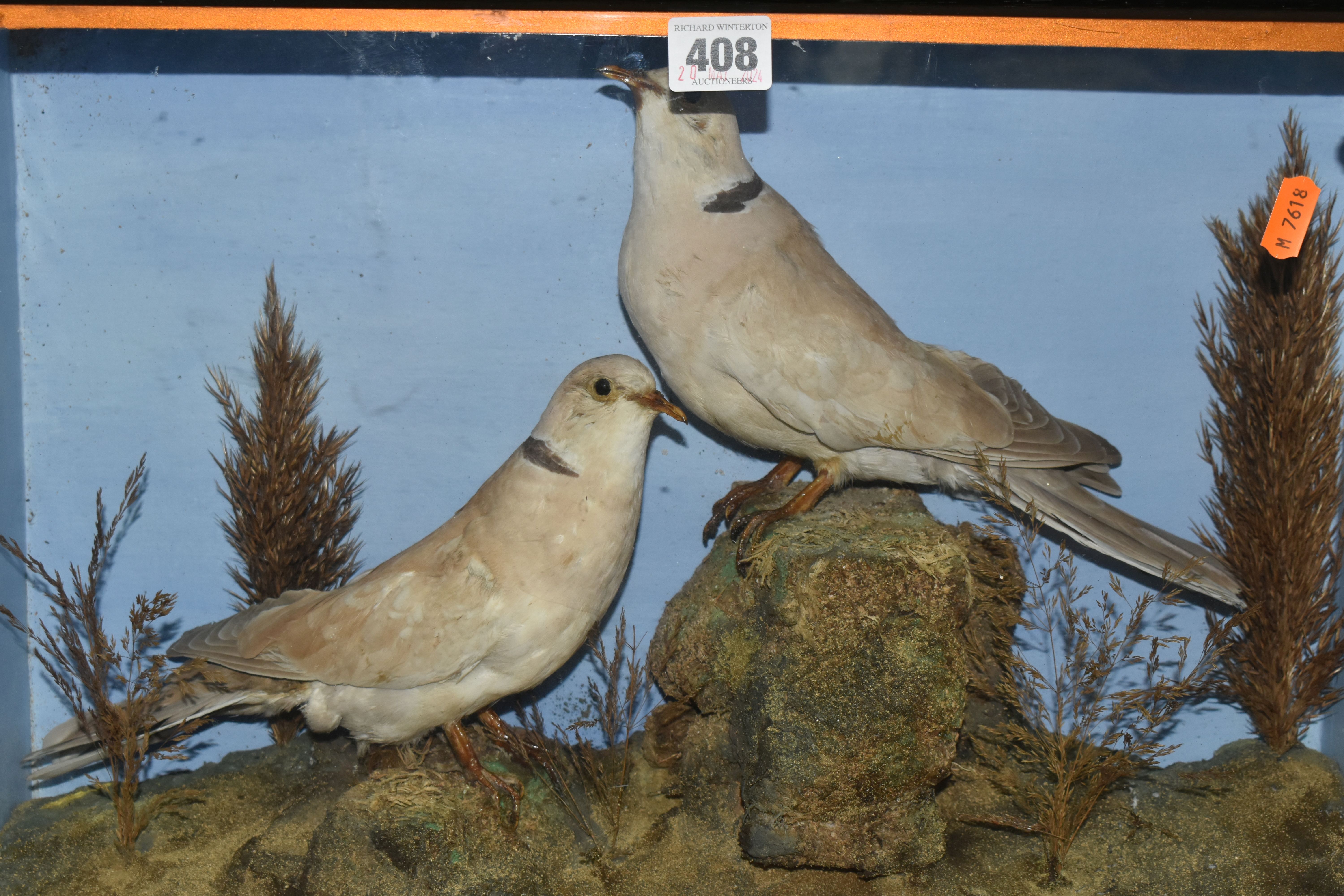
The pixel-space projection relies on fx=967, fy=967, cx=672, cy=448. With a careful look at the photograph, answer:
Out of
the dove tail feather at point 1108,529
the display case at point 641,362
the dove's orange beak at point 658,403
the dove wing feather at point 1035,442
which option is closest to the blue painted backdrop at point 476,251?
the display case at point 641,362

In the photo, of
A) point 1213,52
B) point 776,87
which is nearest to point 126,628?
point 776,87

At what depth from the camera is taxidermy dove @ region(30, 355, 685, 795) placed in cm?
274

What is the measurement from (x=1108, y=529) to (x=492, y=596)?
1.89 m

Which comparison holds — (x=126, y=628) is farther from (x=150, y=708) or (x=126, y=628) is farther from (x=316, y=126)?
(x=316, y=126)

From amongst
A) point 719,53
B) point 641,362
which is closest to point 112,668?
point 641,362

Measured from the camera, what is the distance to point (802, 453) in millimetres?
3064

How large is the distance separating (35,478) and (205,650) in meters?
0.93

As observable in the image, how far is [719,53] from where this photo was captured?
8.11 feet

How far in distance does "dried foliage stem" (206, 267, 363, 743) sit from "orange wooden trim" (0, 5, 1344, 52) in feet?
2.91

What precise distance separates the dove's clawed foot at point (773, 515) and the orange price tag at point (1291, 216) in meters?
1.45

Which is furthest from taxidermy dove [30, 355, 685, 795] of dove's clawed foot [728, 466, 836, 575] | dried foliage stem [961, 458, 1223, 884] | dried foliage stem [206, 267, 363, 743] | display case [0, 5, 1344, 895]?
dried foliage stem [961, 458, 1223, 884]

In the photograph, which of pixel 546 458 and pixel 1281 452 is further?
pixel 1281 452

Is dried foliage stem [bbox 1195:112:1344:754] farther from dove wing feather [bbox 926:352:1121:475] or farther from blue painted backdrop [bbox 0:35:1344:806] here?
dove wing feather [bbox 926:352:1121:475]

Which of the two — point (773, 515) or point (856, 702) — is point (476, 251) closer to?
point (773, 515)
